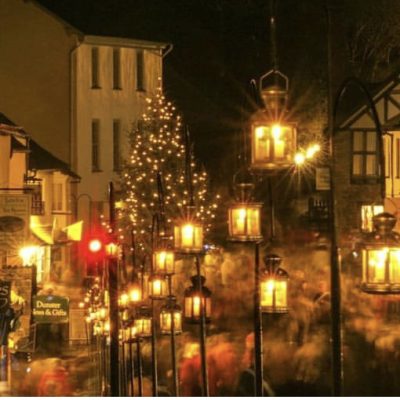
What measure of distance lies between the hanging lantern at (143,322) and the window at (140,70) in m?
8.52

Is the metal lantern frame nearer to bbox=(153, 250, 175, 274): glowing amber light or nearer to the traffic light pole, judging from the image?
bbox=(153, 250, 175, 274): glowing amber light

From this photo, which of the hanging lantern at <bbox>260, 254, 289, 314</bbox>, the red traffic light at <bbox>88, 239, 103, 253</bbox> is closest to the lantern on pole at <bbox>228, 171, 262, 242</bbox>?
the hanging lantern at <bbox>260, 254, 289, 314</bbox>

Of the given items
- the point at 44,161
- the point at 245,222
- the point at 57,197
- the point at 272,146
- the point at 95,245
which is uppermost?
the point at 44,161

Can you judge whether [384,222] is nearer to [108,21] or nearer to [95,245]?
[95,245]

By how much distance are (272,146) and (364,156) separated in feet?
30.2

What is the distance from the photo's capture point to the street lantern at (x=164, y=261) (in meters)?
6.71

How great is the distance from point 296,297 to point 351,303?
→ 0.56m

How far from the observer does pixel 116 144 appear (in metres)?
15.5

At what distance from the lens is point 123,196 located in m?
13.5

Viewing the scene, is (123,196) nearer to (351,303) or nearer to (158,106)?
(158,106)

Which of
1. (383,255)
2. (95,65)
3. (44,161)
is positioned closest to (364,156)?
(44,161)

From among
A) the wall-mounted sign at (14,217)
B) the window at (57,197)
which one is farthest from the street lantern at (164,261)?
the window at (57,197)

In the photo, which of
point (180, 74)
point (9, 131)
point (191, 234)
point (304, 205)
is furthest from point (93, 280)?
point (180, 74)

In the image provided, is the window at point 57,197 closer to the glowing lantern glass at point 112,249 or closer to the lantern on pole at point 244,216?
the glowing lantern glass at point 112,249
